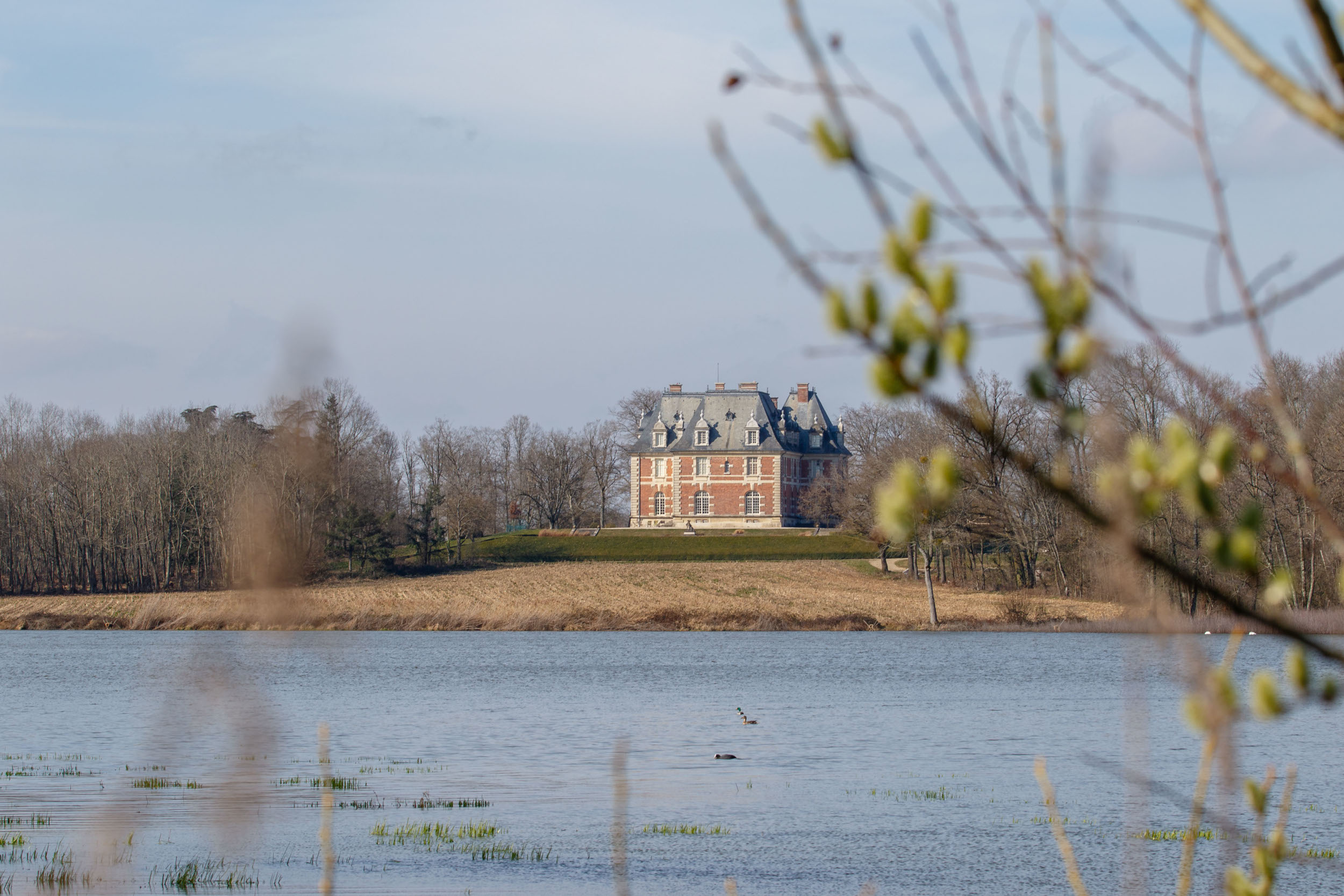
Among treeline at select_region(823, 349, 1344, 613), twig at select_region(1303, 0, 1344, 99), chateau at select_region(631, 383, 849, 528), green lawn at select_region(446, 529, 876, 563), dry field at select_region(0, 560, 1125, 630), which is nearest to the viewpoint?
twig at select_region(1303, 0, 1344, 99)

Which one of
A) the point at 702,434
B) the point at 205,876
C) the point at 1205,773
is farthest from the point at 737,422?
the point at 1205,773

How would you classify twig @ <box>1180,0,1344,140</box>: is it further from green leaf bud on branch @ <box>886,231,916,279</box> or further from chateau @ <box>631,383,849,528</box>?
chateau @ <box>631,383,849,528</box>

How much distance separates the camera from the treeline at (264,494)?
8.45m

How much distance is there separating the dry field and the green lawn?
1059 centimetres

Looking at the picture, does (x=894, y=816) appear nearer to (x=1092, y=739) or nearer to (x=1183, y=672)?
(x=1092, y=739)

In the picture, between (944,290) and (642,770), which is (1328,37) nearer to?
(944,290)

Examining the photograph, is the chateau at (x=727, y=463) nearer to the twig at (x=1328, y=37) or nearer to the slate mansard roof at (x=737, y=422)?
the slate mansard roof at (x=737, y=422)

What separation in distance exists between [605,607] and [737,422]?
41545mm

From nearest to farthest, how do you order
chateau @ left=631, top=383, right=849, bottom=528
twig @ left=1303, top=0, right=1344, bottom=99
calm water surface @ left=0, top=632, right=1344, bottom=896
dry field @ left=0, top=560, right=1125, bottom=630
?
twig @ left=1303, top=0, right=1344, bottom=99 < calm water surface @ left=0, top=632, right=1344, bottom=896 < dry field @ left=0, top=560, right=1125, bottom=630 < chateau @ left=631, top=383, right=849, bottom=528

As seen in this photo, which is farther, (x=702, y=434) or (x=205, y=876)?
(x=702, y=434)

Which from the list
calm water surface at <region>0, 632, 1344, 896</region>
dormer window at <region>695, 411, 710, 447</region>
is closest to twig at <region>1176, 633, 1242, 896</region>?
calm water surface at <region>0, 632, 1344, 896</region>

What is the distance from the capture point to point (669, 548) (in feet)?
270

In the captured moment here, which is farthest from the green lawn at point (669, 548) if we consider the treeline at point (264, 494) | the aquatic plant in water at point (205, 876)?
the aquatic plant in water at point (205, 876)

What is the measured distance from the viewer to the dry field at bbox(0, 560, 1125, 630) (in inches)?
2079
